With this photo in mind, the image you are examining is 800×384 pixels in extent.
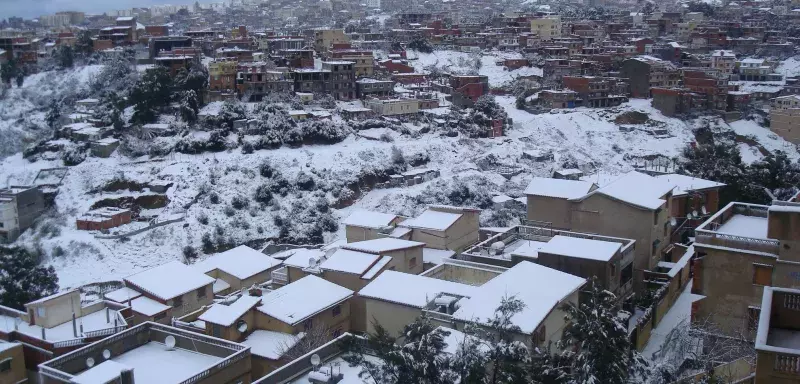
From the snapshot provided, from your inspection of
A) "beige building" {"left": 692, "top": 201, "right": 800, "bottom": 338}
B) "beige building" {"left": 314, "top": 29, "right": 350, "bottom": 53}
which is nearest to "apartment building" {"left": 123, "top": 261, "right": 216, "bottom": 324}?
"beige building" {"left": 692, "top": 201, "right": 800, "bottom": 338}

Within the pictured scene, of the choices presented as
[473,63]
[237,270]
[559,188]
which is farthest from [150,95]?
[559,188]

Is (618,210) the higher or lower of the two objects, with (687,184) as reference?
higher

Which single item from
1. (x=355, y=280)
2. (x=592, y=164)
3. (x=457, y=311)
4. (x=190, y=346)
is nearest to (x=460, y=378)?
(x=457, y=311)

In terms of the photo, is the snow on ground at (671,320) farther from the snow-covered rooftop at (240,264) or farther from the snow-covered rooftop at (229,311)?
the snow-covered rooftop at (240,264)

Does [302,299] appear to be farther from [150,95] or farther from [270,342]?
[150,95]

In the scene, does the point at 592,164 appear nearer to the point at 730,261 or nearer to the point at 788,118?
the point at 788,118

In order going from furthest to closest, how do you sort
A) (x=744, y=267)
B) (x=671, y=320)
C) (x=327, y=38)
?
1. (x=327, y=38)
2. (x=671, y=320)
3. (x=744, y=267)
